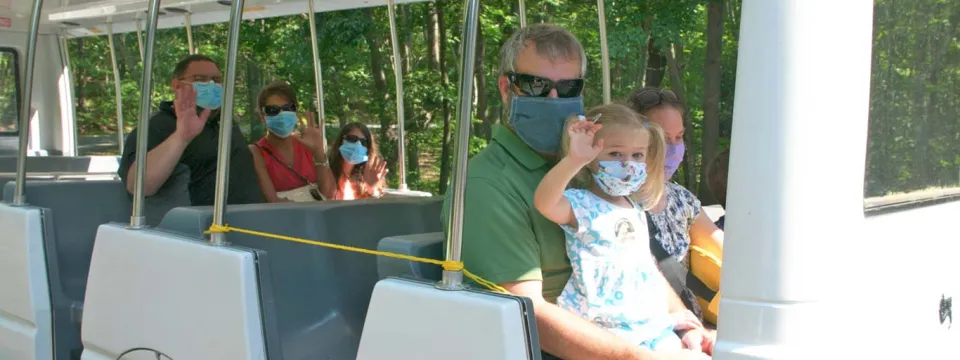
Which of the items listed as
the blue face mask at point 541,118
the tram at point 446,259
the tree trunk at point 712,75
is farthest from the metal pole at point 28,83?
the tree trunk at point 712,75

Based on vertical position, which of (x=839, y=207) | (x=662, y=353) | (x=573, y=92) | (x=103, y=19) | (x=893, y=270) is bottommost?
(x=662, y=353)

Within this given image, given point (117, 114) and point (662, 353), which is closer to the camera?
point (662, 353)

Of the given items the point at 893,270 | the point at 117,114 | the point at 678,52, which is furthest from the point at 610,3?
the point at 893,270

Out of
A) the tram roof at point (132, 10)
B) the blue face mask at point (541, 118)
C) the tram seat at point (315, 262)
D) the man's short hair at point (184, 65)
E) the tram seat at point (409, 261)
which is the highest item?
the tram roof at point (132, 10)

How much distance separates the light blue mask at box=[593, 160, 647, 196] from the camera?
2.58m

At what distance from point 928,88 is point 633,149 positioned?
2.35 feet

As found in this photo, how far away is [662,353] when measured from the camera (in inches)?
96.7

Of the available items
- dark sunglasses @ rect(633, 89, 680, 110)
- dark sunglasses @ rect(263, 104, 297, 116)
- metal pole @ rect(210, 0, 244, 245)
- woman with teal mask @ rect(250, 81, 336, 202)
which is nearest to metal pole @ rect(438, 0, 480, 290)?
metal pole @ rect(210, 0, 244, 245)

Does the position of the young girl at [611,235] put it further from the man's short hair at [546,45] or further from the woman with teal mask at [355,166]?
the woman with teal mask at [355,166]

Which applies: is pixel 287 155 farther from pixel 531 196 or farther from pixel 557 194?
pixel 557 194

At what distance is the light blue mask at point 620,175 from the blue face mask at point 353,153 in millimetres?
2925

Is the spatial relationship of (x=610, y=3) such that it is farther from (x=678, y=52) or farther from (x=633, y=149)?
(x=633, y=149)

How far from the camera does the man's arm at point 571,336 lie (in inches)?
93.8

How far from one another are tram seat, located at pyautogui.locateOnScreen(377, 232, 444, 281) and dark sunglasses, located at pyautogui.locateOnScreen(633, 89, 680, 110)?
1.20 m
